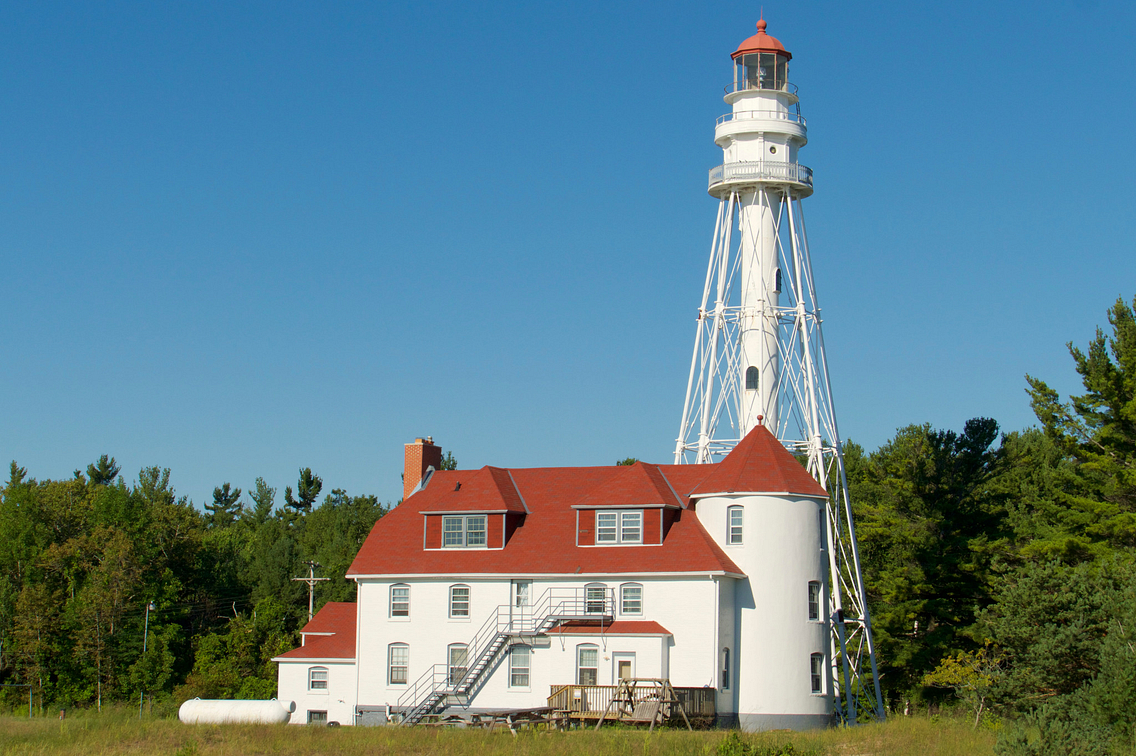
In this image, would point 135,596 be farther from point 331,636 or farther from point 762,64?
point 762,64

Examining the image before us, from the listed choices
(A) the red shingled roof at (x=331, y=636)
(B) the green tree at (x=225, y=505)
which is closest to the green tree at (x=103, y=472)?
(B) the green tree at (x=225, y=505)

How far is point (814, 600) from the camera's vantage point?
4850cm

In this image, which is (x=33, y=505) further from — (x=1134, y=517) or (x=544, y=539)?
(x=1134, y=517)

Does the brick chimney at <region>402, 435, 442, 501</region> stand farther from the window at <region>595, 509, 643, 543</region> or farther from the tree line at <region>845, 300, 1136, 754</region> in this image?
the tree line at <region>845, 300, 1136, 754</region>

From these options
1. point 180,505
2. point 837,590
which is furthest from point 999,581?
point 180,505

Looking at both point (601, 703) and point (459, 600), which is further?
point (459, 600)

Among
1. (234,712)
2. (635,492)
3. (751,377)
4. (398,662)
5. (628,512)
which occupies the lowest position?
(234,712)

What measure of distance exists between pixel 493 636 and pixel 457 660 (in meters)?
1.82

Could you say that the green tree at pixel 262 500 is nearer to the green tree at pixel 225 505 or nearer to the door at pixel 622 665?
the green tree at pixel 225 505

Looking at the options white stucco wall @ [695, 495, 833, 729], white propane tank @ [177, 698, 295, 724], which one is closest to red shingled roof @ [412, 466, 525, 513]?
white stucco wall @ [695, 495, 833, 729]

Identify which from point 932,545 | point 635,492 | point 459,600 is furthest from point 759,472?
point 932,545

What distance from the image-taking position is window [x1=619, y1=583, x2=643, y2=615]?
155ft

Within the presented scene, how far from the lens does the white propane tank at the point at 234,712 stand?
4812 cm

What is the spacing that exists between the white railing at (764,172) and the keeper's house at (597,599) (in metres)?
11.4
